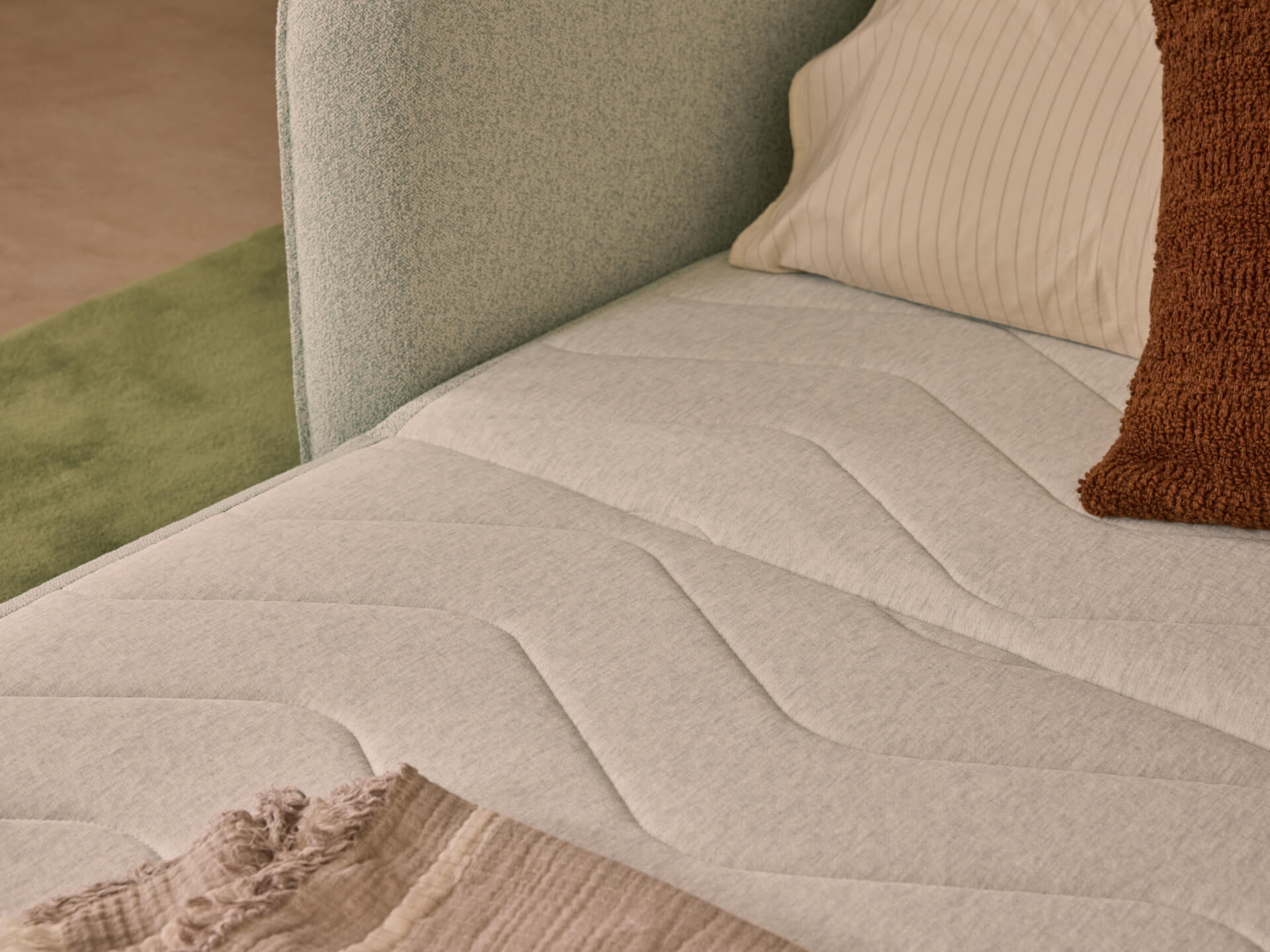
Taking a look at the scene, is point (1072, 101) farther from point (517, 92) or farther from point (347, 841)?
point (347, 841)

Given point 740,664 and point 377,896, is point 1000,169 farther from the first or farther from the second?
point 377,896

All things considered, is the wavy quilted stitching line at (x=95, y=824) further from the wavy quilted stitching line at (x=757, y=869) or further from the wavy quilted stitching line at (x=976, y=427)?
the wavy quilted stitching line at (x=976, y=427)

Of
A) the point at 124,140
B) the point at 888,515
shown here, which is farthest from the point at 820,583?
the point at 124,140

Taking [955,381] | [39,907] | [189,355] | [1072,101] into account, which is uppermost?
[1072,101]

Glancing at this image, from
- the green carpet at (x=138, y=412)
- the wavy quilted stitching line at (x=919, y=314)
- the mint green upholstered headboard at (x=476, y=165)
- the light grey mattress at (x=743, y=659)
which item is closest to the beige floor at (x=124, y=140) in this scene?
the green carpet at (x=138, y=412)

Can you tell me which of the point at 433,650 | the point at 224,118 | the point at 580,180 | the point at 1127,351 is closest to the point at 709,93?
the point at 580,180

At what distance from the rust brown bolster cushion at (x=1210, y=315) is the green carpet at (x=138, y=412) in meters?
1.12

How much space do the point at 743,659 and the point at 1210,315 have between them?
448mm

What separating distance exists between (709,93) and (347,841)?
951 millimetres

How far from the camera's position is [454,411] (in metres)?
1.15

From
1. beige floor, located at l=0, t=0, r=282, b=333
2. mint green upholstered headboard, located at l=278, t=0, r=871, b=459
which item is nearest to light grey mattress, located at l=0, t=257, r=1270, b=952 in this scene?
mint green upholstered headboard, located at l=278, t=0, r=871, b=459

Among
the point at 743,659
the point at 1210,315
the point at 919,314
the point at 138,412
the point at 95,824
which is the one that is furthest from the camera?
the point at 138,412

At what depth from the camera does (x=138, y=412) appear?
5.95 feet

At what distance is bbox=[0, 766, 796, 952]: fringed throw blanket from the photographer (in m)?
0.61
